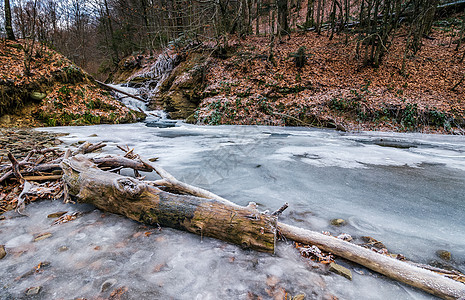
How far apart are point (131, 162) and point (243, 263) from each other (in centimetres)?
214

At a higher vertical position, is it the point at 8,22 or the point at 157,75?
the point at 8,22

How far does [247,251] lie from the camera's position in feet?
5.36

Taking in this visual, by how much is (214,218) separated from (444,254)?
2030 millimetres

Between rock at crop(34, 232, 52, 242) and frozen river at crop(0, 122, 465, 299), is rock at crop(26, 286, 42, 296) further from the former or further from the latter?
rock at crop(34, 232, 52, 242)

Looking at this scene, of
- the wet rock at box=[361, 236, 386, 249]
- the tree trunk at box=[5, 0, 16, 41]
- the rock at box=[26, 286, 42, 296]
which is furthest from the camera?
the tree trunk at box=[5, 0, 16, 41]

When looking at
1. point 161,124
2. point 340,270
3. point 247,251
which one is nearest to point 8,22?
point 161,124

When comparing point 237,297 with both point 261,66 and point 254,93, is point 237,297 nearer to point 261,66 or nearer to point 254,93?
point 254,93

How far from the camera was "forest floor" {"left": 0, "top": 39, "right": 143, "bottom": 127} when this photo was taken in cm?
746

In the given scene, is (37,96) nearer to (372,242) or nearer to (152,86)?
(152,86)

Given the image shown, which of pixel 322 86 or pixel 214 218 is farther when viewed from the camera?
pixel 322 86

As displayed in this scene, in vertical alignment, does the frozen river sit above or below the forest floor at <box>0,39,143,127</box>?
below

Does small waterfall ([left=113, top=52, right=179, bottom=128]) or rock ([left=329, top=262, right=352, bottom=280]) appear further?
small waterfall ([left=113, top=52, right=179, bottom=128])

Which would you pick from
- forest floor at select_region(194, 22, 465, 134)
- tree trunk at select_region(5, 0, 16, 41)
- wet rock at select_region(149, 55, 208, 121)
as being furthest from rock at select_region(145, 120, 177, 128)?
tree trunk at select_region(5, 0, 16, 41)

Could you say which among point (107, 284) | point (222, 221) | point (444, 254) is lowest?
point (444, 254)
